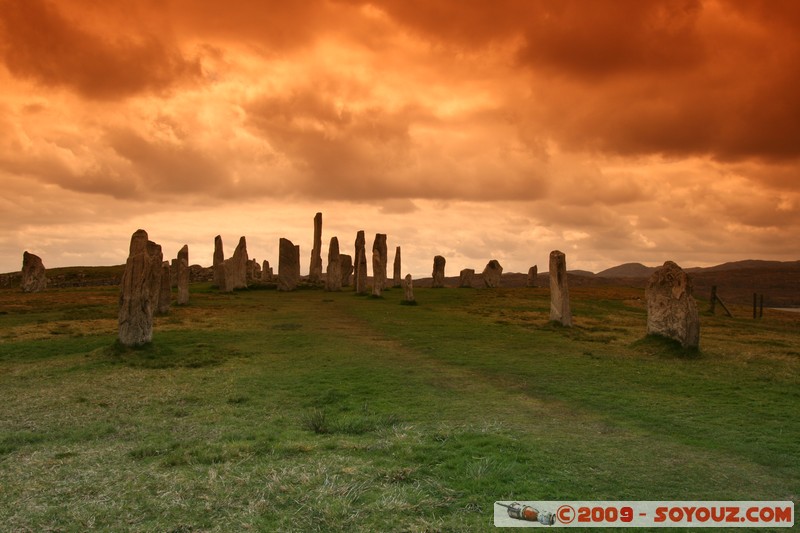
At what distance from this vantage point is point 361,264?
4703cm

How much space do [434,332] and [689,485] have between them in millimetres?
17694

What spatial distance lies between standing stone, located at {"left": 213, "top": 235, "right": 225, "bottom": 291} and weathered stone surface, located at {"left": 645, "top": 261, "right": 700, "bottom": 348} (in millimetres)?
34787

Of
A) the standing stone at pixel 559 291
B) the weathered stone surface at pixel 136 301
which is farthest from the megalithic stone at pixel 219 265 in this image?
the standing stone at pixel 559 291

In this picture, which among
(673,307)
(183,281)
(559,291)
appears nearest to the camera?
(673,307)

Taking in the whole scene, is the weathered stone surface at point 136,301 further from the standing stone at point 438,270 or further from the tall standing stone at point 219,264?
the standing stone at point 438,270

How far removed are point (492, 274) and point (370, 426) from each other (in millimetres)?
50006

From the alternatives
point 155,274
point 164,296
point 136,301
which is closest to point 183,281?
point 164,296

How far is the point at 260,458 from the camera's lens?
954cm

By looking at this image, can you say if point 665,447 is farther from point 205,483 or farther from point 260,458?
point 205,483

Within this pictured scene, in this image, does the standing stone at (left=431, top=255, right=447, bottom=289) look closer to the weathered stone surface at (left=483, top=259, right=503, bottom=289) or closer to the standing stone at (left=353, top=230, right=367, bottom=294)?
the weathered stone surface at (left=483, top=259, right=503, bottom=289)

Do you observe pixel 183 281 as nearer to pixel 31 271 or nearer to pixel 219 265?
pixel 219 265

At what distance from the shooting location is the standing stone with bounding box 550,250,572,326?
90.0ft

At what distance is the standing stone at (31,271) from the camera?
149 ft

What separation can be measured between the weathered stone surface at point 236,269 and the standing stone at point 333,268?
6.98 meters
